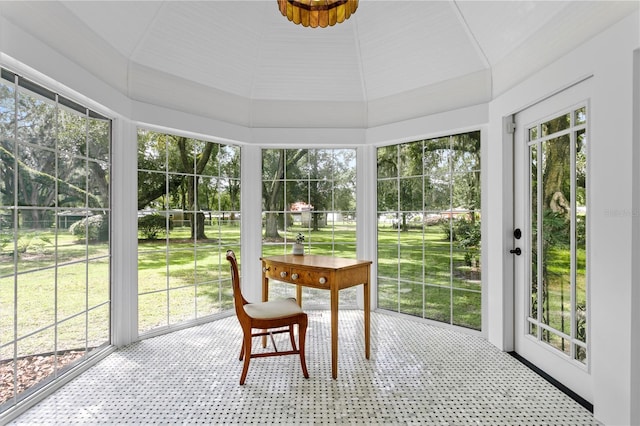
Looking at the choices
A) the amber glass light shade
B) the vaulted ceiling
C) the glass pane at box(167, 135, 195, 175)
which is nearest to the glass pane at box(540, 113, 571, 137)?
the vaulted ceiling

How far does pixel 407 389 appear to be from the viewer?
257cm

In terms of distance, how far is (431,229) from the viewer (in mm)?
4008

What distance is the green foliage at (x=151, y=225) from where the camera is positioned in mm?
3602

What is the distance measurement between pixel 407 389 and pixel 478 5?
3210 mm

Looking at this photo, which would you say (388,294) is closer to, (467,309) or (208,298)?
(467,309)

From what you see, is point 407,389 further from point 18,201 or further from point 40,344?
point 18,201

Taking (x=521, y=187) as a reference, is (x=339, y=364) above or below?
below

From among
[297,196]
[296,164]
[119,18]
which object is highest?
[119,18]

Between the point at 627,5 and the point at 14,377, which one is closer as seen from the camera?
the point at 627,5

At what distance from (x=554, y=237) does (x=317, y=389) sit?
82.7 inches

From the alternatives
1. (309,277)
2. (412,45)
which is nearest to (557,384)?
(309,277)

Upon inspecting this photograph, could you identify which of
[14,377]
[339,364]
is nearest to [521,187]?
[339,364]

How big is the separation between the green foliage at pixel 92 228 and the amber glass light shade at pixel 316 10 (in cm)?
228

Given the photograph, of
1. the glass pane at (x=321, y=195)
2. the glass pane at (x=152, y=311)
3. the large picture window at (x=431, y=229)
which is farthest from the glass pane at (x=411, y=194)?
the glass pane at (x=152, y=311)
